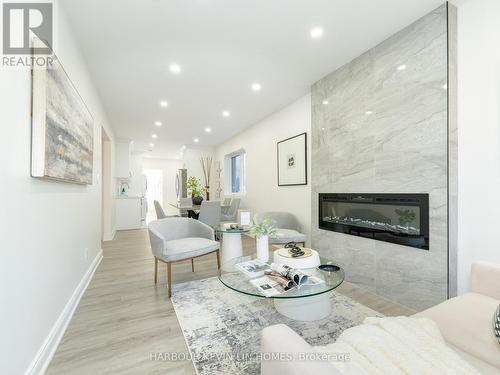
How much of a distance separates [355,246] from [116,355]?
7.94 ft

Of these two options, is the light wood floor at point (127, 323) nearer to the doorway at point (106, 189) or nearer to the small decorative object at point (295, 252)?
the small decorative object at point (295, 252)

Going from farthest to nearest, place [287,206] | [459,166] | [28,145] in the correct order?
[287,206] → [459,166] → [28,145]

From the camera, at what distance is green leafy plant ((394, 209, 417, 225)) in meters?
2.12

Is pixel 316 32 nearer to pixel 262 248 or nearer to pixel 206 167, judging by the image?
pixel 262 248

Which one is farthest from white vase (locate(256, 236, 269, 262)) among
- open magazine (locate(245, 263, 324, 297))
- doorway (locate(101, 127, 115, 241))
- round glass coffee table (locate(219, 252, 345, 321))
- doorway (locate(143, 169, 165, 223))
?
doorway (locate(143, 169, 165, 223))

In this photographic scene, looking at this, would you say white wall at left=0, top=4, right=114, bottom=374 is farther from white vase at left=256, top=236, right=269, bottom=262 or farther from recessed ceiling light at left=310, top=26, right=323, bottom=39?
recessed ceiling light at left=310, top=26, right=323, bottom=39

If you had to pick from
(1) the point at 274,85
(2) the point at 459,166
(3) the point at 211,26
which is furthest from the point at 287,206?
(3) the point at 211,26

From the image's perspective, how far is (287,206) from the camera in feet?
13.5

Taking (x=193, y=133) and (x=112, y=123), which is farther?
(x=193, y=133)

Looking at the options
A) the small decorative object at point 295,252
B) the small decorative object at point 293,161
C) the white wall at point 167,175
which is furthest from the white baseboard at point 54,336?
the white wall at point 167,175

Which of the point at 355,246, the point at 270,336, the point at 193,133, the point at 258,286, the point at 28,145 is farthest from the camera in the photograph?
the point at 193,133

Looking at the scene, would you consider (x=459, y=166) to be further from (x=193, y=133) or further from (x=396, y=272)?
(x=193, y=133)

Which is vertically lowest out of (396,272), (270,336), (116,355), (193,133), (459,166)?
(116,355)

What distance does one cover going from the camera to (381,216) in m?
2.38
